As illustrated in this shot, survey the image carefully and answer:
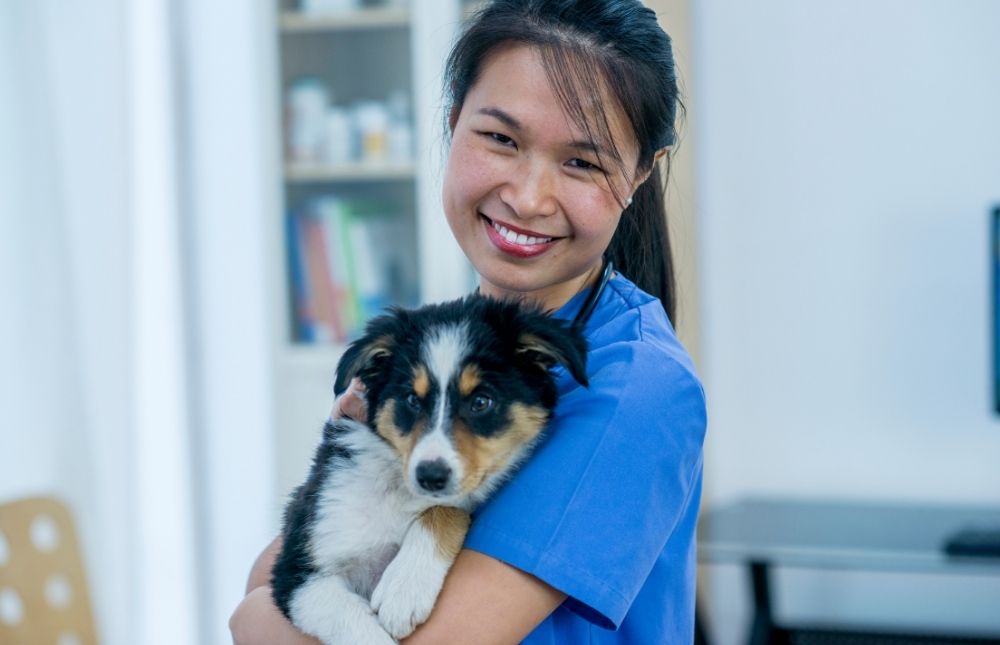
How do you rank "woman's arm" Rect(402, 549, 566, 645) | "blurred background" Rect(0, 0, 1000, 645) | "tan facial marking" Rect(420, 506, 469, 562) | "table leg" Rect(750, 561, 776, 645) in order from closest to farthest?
"woman's arm" Rect(402, 549, 566, 645) → "tan facial marking" Rect(420, 506, 469, 562) → "table leg" Rect(750, 561, 776, 645) → "blurred background" Rect(0, 0, 1000, 645)

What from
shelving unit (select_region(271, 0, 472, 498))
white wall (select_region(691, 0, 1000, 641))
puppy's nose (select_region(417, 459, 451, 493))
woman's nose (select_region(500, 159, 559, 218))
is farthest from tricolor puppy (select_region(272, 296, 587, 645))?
white wall (select_region(691, 0, 1000, 641))

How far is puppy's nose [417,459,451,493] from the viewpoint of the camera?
49.2 inches

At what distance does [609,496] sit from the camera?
1.17 meters

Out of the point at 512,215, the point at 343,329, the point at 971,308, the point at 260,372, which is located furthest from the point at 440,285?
the point at 512,215

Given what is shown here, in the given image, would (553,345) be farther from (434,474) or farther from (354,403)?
(354,403)

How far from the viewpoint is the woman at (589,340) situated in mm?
1171

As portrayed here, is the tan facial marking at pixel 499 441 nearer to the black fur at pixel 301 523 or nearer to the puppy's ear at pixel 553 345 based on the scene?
the puppy's ear at pixel 553 345

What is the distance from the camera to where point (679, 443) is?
1.20 metres

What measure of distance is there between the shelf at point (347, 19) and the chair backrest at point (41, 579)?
6.04 feet

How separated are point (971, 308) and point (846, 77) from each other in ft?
2.64

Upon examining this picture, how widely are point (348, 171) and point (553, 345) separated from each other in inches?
98.4

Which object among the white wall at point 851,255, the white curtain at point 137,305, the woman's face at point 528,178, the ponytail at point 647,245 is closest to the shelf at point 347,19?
the white curtain at point 137,305

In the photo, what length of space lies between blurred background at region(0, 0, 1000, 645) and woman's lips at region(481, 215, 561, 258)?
1769 millimetres

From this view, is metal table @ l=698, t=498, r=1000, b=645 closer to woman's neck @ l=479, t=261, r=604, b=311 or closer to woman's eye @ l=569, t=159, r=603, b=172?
woman's neck @ l=479, t=261, r=604, b=311
